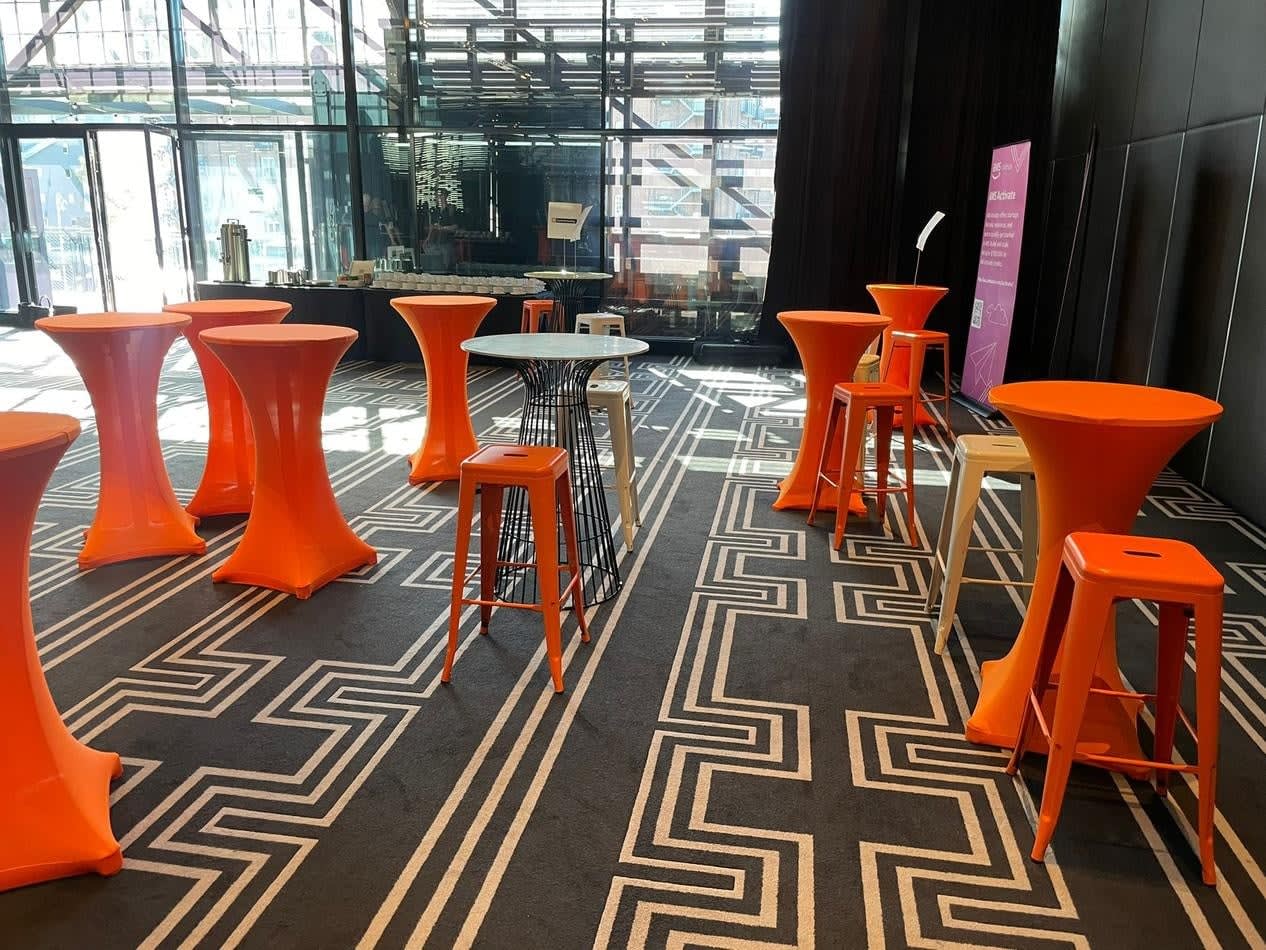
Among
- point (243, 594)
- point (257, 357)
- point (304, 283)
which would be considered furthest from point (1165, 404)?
point (304, 283)

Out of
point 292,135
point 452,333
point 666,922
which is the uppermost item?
point 292,135

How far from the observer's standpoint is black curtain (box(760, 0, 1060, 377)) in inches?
297

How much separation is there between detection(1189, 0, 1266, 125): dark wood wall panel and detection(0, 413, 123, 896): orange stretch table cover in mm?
4962

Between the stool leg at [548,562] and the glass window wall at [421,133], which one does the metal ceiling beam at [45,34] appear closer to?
the glass window wall at [421,133]

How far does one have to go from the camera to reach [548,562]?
2545mm

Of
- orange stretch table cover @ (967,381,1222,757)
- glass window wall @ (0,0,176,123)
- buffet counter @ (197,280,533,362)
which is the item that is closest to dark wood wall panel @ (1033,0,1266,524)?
orange stretch table cover @ (967,381,1222,757)

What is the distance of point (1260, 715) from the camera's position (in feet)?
8.31

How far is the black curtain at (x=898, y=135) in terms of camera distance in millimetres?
7531

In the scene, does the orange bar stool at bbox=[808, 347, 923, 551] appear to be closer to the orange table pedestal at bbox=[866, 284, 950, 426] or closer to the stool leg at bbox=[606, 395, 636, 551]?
the stool leg at bbox=[606, 395, 636, 551]

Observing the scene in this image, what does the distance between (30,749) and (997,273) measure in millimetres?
6270

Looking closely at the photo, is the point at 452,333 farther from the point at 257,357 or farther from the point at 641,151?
the point at 641,151

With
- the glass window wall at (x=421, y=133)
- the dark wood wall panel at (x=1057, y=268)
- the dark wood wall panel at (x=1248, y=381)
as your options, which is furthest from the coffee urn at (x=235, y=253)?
the dark wood wall panel at (x=1248, y=381)

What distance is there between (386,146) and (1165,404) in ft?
27.0

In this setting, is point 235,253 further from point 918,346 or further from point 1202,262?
point 1202,262
